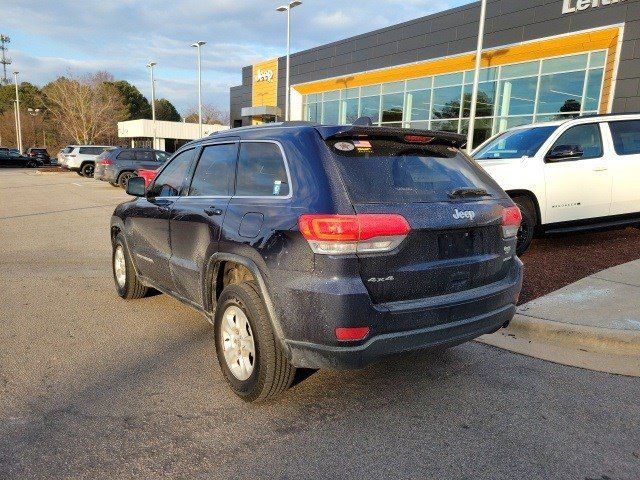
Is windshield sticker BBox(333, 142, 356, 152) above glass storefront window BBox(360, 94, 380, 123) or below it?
below

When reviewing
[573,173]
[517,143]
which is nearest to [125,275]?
[517,143]

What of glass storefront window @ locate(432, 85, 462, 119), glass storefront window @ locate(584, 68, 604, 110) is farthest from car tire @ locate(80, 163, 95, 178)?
glass storefront window @ locate(584, 68, 604, 110)

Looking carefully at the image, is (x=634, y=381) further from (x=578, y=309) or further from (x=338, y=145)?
(x=338, y=145)

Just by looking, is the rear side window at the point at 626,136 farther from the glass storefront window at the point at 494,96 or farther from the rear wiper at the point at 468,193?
the glass storefront window at the point at 494,96

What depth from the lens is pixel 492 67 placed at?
20719mm

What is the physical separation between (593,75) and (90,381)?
18965 mm

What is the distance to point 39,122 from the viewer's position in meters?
70.2

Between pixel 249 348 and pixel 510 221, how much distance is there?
202cm

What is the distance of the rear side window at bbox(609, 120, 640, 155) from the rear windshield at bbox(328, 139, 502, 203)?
4930mm

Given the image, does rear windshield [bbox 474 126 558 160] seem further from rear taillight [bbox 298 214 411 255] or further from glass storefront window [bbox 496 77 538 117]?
glass storefront window [bbox 496 77 538 117]

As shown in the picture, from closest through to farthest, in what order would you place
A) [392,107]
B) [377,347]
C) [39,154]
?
1. [377,347]
2. [392,107]
3. [39,154]

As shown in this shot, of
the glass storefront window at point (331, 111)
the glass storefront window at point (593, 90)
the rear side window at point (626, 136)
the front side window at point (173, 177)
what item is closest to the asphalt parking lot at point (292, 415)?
the front side window at point (173, 177)

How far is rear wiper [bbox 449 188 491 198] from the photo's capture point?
3205 millimetres

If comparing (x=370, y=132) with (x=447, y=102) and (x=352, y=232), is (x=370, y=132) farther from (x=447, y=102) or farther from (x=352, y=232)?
(x=447, y=102)
